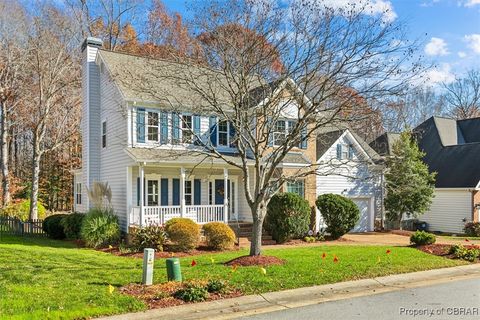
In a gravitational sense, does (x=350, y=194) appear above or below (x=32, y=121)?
below

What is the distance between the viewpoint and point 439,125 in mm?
34812

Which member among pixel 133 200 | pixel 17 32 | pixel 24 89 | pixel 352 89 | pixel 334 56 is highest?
pixel 17 32

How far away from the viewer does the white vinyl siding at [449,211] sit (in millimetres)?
27578

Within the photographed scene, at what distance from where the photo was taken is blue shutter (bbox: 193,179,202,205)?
21.5 metres

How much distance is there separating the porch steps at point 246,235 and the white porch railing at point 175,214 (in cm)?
100

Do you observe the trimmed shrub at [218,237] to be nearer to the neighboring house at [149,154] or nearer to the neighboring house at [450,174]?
the neighboring house at [149,154]

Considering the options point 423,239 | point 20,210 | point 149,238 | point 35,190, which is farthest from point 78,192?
point 423,239

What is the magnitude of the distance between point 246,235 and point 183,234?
15.6 feet

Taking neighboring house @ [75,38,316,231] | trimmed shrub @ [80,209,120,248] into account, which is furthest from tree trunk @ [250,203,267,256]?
trimmed shrub @ [80,209,120,248]

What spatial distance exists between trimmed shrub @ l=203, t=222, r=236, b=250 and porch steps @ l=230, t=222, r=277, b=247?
1229 mm

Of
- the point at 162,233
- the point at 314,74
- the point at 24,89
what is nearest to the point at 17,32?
the point at 24,89

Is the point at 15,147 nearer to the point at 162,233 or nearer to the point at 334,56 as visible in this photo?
the point at 162,233

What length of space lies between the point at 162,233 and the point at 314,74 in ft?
25.9

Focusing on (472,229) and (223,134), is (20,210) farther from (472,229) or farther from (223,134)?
(472,229)
